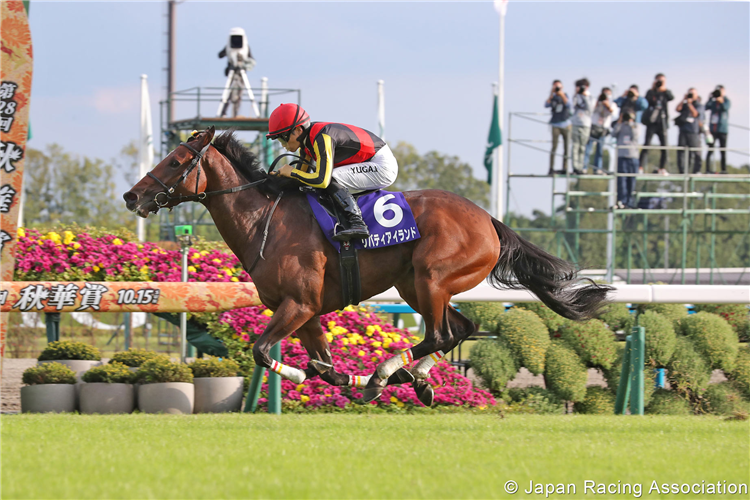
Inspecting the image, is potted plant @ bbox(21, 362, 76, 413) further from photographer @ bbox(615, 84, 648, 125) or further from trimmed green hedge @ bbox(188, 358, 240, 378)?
photographer @ bbox(615, 84, 648, 125)

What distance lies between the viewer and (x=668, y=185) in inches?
1427

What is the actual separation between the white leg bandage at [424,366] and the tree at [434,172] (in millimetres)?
42473

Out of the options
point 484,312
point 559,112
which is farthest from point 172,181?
point 559,112

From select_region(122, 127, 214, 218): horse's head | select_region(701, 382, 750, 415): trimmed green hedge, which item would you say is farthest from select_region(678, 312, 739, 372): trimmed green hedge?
select_region(122, 127, 214, 218): horse's head

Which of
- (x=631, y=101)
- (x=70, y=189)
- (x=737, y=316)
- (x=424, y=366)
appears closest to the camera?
(x=424, y=366)

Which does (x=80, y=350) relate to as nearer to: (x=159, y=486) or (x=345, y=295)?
(x=345, y=295)

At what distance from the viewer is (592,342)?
267 inches

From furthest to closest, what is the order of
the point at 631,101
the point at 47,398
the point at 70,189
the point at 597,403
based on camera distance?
the point at 70,189
the point at 631,101
the point at 597,403
the point at 47,398

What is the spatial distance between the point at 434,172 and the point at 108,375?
4516 cm

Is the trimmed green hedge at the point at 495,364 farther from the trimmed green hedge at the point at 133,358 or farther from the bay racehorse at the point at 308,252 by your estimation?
the trimmed green hedge at the point at 133,358

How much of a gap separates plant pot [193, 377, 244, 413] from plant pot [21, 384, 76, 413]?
3.21ft

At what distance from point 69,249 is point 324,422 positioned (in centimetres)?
371

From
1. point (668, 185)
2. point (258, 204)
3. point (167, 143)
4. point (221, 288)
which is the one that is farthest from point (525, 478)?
point (668, 185)

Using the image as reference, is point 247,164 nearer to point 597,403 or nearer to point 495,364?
point 495,364
